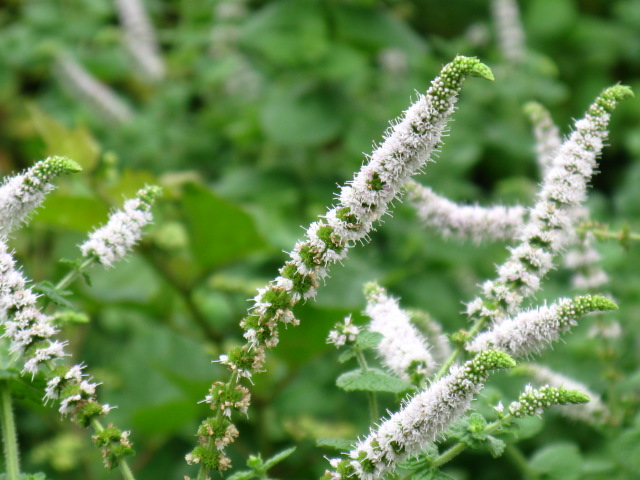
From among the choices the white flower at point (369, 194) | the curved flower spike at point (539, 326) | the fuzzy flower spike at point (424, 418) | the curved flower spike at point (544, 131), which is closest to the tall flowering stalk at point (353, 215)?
the white flower at point (369, 194)

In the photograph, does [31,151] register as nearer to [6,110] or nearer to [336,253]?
[6,110]

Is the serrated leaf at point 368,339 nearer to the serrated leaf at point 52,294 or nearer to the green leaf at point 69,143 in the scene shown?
the serrated leaf at point 52,294

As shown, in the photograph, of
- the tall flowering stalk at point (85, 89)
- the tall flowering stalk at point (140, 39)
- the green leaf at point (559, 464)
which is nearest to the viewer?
the green leaf at point (559, 464)

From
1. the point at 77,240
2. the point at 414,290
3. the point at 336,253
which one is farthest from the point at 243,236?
the point at 336,253

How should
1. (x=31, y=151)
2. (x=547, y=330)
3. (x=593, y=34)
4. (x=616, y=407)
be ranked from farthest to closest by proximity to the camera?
(x=593, y=34)
(x=31, y=151)
(x=616, y=407)
(x=547, y=330)

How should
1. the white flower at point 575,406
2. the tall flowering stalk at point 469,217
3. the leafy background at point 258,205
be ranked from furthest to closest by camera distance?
1. the leafy background at point 258,205
2. the white flower at point 575,406
3. the tall flowering stalk at point 469,217

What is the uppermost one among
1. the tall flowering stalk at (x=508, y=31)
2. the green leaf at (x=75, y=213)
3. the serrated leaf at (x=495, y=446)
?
the tall flowering stalk at (x=508, y=31)
